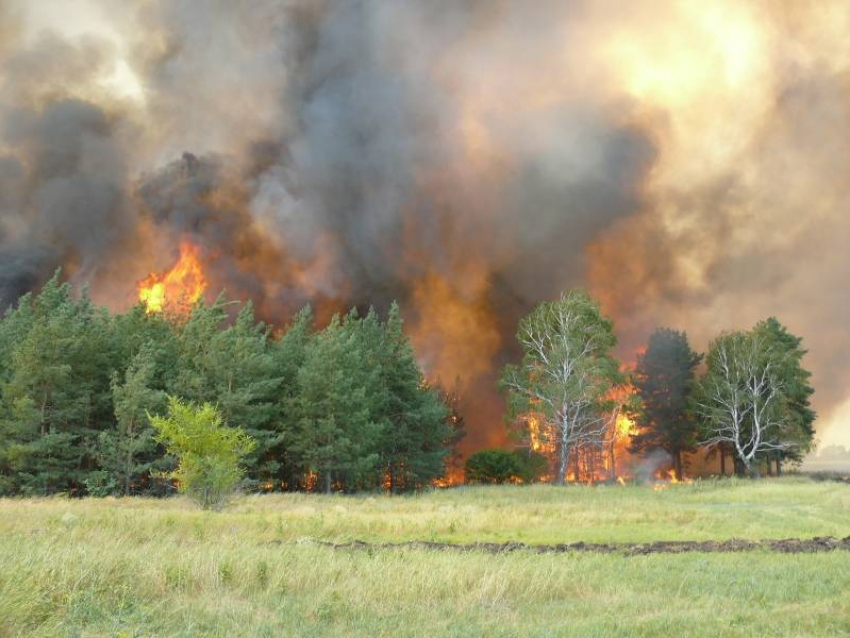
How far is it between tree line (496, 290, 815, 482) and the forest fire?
6083cm

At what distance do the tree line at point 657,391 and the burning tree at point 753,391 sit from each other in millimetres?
135

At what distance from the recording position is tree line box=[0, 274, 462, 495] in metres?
43.3

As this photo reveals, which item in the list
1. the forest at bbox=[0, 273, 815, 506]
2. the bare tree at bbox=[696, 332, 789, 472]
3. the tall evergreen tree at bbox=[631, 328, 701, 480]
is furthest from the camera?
the tall evergreen tree at bbox=[631, 328, 701, 480]

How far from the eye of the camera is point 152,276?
10506cm

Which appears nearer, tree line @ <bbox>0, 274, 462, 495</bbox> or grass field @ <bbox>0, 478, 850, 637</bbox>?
grass field @ <bbox>0, 478, 850, 637</bbox>

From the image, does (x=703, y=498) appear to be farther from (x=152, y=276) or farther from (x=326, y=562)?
(x=152, y=276)

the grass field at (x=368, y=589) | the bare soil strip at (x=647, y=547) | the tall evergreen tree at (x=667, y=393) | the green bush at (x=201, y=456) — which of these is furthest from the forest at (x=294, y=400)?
the grass field at (x=368, y=589)

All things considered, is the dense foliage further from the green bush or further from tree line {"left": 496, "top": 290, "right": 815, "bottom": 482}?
the green bush

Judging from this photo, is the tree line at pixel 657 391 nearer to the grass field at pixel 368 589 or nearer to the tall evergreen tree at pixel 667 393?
the tall evergreen tree at pixel 667 393

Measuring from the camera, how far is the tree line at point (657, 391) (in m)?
55.0

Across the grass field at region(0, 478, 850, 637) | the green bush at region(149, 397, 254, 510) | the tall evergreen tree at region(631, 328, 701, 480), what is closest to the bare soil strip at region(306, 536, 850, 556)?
the grass field at region(0, 478, 850, 637)

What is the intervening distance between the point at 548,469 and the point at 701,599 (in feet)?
219

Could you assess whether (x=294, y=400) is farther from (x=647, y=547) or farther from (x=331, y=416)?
(x=647, y=547)

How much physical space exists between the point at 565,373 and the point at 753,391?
23.4 m
